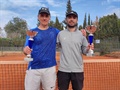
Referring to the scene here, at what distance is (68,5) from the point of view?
55.3 metres

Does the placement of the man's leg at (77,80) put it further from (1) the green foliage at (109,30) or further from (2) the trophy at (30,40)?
(1) the green foliage at (109,30)

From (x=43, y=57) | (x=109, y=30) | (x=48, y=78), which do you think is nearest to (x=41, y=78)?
(x=48, y=78)

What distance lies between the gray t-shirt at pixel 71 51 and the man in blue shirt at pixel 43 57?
143mm

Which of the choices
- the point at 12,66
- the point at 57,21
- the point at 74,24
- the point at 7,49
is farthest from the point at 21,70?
the point at 57,21

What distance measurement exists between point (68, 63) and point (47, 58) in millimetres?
334

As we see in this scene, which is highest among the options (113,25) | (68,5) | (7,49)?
(68,5)

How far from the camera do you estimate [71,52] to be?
362 centimetres

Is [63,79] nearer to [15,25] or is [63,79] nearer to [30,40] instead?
[30,40]

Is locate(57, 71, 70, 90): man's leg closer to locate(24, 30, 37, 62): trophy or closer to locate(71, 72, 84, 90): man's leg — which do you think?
locate(71, 72, 84, 90): man's leg

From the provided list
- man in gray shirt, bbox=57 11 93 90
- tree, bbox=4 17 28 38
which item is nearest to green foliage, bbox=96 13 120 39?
tree, bbox=4 17 28 38

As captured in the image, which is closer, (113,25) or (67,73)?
(67,73)

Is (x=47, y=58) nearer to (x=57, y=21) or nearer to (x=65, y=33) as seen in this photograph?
(x=65, y=33)

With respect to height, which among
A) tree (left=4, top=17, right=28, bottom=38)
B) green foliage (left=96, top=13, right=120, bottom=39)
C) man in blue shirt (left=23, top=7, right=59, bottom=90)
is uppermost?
tree (left=4, top=17, right=28, bottom=38)

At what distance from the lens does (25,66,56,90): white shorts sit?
3.57 meters
